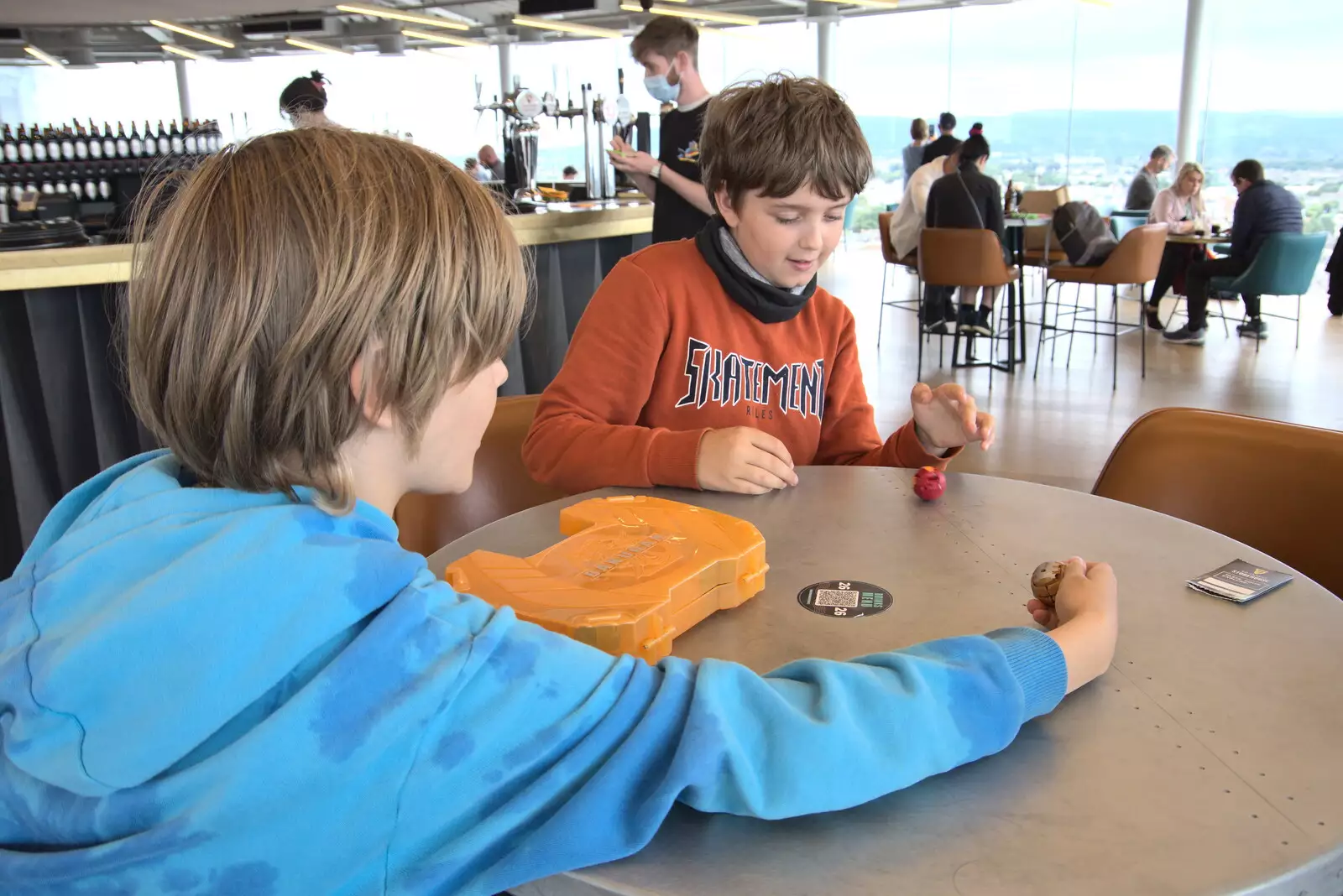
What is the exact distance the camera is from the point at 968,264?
5.77 metres

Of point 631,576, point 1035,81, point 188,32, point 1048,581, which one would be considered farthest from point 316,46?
point 1048,581

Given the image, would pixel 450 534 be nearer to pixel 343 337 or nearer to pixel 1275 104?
pixel 343 337

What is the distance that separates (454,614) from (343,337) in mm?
198

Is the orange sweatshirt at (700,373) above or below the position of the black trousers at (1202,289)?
above

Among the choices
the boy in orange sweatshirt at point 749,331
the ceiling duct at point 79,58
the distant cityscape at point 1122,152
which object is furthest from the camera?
the ceiling duct at point 79,58

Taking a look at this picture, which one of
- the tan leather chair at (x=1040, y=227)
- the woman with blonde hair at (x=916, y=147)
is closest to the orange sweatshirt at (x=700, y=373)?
the tan leather chair at (x=1040, y=227)

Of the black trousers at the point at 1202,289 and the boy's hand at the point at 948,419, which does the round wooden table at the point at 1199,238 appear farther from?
the boy's hand at the point at 948,419

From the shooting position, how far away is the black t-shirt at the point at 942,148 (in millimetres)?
7707

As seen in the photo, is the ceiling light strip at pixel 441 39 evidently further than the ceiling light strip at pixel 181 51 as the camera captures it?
No

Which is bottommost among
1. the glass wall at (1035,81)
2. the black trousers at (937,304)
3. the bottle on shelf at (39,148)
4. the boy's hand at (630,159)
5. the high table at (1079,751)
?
the black trousers at (937,304)

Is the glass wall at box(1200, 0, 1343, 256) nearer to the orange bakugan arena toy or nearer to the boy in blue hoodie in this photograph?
the orange bakugan arena toy

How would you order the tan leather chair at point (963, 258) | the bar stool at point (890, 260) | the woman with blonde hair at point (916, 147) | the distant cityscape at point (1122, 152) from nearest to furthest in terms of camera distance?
1. the tan leather chair at point (963, 258)
2. the bar stool at point (890, 260)
3. the distant cityscape at point (1122, 152)
4. the woman with blonde hair at point (916, 147)

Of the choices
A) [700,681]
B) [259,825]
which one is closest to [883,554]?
[700,681]

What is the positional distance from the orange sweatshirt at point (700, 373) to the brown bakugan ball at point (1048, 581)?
56cm
